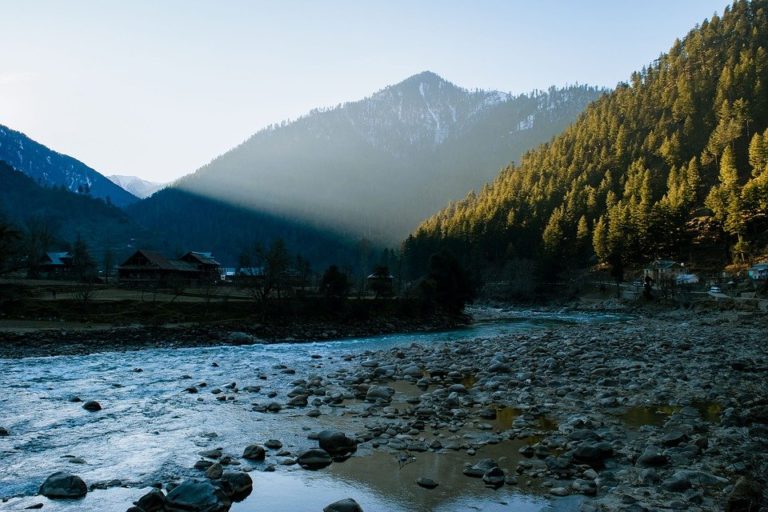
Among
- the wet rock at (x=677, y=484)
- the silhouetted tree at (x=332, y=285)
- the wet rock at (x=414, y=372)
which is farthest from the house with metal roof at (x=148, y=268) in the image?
the wet rock at (x=677, y=484)

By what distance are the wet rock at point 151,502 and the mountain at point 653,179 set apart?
83.0m

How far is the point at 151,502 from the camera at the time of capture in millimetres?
7766

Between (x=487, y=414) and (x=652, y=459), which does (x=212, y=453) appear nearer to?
(x=487, y=414)

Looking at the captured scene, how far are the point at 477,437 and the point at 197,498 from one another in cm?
Answer: 641

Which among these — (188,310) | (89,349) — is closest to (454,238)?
(188,310)

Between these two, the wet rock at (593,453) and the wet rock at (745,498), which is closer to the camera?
the wet rock at (745,498)

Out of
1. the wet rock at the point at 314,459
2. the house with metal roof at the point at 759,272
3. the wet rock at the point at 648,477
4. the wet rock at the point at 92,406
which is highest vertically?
the house with metal roof at the point at 759,272

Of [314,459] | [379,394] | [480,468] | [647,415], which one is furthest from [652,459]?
[379,394]

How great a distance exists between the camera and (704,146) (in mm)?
113188

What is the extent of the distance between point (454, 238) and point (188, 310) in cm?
7789

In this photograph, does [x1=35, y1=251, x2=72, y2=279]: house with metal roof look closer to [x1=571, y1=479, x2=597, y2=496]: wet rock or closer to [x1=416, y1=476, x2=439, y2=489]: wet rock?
[x1=416, y1=476, x2=439, y2=489]: wet rock

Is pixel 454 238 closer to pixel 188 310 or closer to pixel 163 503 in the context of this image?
pixel 188 310

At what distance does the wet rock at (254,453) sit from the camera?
404 inches

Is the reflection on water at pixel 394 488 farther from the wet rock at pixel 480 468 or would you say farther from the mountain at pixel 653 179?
the mountain at pixel 653 179
